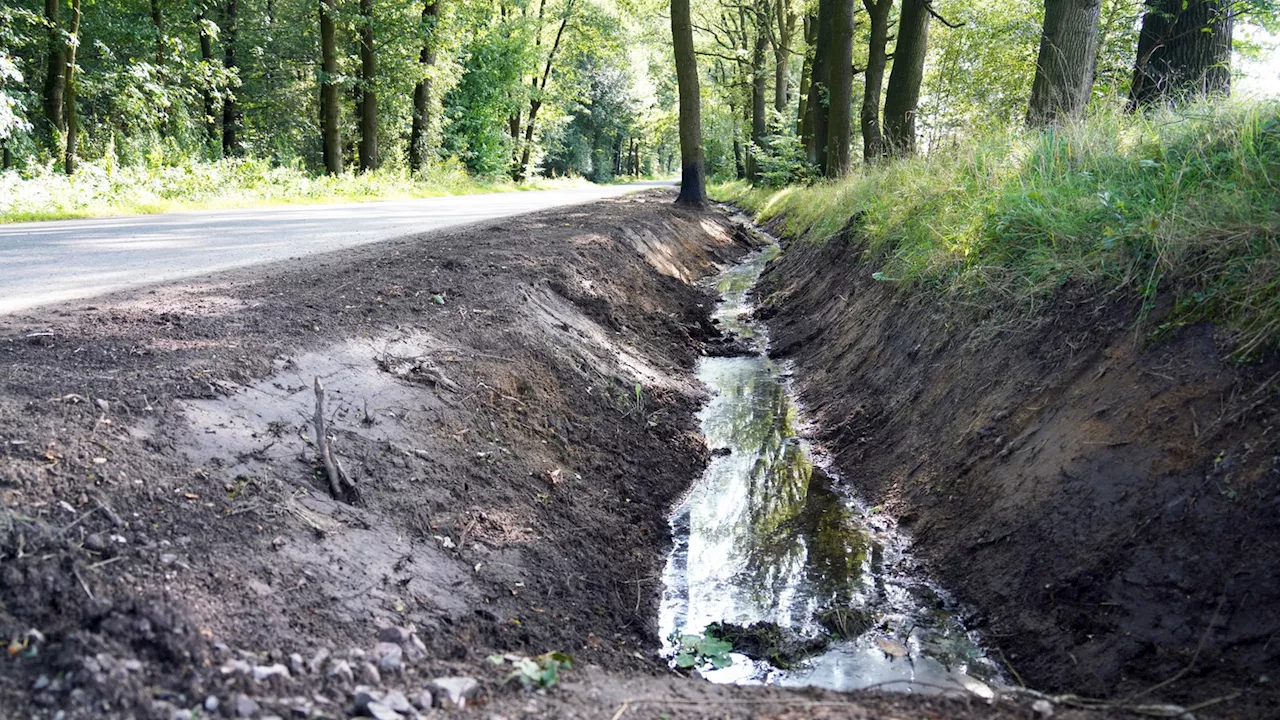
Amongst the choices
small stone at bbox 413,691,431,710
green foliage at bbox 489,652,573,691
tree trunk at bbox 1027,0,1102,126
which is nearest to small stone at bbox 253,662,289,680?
small stone at bbox 413,691,431,710

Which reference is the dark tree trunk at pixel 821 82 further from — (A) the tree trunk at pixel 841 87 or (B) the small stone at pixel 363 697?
(B) the small stone at pixel 363 697

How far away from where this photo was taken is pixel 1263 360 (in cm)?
350

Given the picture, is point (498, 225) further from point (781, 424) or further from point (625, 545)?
point (625, 545)

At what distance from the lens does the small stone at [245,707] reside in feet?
7.34

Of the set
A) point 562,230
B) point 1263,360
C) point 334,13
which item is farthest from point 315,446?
point 334,13

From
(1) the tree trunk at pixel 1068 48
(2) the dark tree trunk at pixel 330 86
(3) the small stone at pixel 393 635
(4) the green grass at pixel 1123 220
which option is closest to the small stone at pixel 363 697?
(3) the small stone at pixel 393 635

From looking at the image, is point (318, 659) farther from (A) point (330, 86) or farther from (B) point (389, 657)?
(A) point (330, 86)

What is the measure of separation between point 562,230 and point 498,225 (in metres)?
0.93

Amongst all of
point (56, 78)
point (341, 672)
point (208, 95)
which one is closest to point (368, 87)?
point (208, 95)

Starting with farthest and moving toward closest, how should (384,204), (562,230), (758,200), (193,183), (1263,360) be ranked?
(758,200)
(384,204)
(193,183)
(562,230)
(1263,360)

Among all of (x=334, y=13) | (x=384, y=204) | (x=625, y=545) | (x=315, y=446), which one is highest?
(x=334, y=13)

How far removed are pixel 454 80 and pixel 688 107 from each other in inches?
478

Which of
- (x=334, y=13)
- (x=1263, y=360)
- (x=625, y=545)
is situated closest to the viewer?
(x=1263, y=360)

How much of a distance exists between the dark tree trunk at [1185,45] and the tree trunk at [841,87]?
24.3ft
